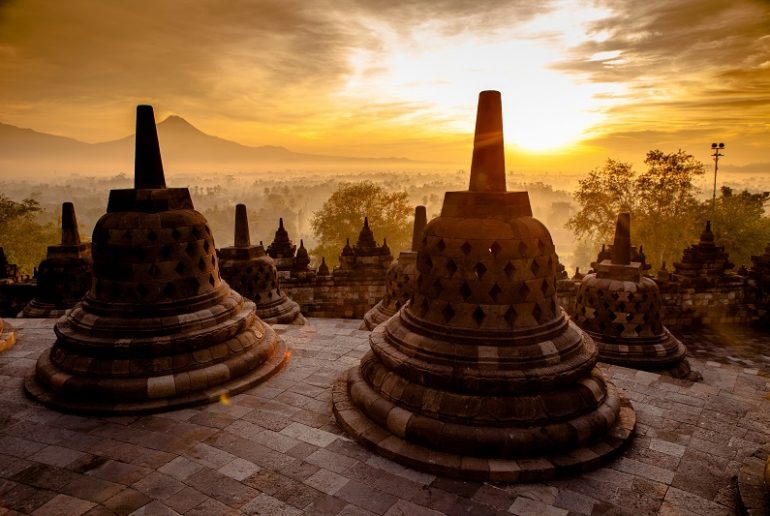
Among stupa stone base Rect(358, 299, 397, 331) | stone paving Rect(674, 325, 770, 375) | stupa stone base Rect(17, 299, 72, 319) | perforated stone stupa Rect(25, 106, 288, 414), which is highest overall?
perforated stone stupa Rect(25, 106, 288, 414)

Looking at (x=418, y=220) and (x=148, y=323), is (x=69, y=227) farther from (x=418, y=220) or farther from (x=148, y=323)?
(x=418, y=220)

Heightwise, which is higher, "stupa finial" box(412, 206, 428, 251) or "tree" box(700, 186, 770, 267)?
"stupa finial" box(412, 206, 428, 251)

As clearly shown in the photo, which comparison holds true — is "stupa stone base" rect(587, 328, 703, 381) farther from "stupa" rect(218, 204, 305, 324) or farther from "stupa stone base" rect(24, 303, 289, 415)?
"stupa stone base" rect(24, 303, 289, 415)

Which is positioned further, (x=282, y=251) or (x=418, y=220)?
(x=282, y=251)

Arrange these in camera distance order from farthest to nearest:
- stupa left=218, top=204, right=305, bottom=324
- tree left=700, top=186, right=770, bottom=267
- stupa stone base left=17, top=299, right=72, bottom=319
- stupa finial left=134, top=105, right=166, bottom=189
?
tree left=700, top=186, right=770, bottom=267
stupa stone base left=17, top=299, right=72, bottom=319
stupa left=218, top=204, right=305, bottom=324
stupa finial left=134, top=105, right=166, bottom=189

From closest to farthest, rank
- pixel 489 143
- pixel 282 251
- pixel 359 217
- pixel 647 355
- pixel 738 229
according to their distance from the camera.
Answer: pixel 489 143 < pixel 647 355 < pixel 282 251 < pixel 738 229 < pixel 359 217

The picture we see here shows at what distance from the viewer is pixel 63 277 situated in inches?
575

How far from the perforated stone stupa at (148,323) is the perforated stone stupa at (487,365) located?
2244 millimetres

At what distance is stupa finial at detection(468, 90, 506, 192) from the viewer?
5.67 meters

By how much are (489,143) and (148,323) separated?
5.46m

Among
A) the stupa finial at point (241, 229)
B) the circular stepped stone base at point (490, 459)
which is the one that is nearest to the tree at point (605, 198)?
the stupa finial at point (241, 229)

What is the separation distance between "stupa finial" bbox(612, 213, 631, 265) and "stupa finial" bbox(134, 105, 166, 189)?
35.5ft

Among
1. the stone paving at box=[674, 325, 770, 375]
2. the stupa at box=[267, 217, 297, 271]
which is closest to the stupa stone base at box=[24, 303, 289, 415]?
the stupa at box=[267, 217, 297, 271]

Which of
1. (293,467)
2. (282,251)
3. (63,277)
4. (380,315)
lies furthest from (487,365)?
(282,251)
